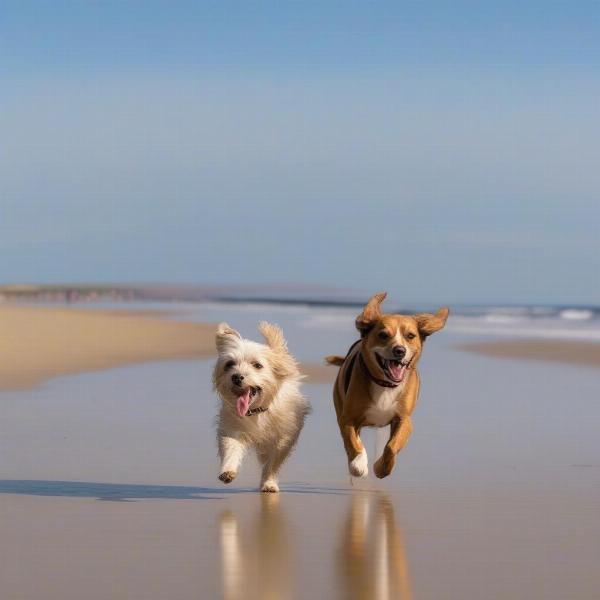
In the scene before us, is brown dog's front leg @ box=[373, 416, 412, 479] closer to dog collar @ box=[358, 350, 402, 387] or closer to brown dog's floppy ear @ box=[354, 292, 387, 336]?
dog collar @ box=[358, 350, 402, 387]

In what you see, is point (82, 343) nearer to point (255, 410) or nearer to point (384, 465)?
point (255, 410)

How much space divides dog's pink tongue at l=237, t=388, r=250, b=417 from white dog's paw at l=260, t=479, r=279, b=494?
1.18ft

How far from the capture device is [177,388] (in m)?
13.0

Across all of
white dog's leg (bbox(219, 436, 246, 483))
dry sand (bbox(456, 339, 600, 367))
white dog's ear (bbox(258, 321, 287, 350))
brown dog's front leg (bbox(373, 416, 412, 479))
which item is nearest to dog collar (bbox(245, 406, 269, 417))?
white dog's leg (bbox(219, 436, 246, 483))

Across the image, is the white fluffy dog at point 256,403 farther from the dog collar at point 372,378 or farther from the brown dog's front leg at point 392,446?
the brown dog's front leg at point 392,446

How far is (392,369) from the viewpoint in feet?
23.2

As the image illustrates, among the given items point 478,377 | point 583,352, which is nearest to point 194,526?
point 478,377

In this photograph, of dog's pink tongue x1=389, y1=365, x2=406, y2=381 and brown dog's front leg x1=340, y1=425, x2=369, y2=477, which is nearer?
brown dog's front leg x1=340, y1=425, x2=369, y2=477

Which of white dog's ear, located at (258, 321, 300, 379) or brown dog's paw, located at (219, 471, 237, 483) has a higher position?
white dog's ear, located at (258, 321, 300, 379)

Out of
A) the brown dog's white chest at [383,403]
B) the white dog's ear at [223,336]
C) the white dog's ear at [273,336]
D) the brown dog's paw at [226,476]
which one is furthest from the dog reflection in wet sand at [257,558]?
the white dog's ear at [273,336]

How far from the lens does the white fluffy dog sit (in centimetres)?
709

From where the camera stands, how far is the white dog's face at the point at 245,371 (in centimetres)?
708

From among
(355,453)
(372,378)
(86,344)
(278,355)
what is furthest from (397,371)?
(86,344)

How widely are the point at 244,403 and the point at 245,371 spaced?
19cm
